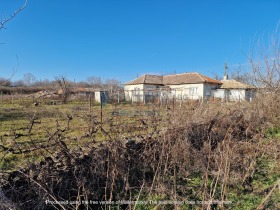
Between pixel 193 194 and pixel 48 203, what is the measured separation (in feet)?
7.68

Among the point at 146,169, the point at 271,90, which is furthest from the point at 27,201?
the point at 271,90

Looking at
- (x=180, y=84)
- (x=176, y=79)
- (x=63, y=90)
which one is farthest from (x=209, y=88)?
(x=63, y=90)

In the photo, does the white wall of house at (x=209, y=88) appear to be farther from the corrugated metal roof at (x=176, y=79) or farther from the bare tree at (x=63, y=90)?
the bare tree at (x=63, y=90)

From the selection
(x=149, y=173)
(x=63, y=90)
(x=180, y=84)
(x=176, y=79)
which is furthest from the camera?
(x=176, y=79)

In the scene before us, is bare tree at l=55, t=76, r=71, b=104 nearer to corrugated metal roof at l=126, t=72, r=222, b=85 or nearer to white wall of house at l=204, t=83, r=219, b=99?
corrugated metal roof at l=126, t=72, r=222, b=85

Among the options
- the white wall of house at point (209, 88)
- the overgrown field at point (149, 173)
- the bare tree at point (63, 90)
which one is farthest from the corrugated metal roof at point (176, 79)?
the overgrown field at point (149, 173)

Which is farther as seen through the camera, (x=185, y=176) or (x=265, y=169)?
(x=265, y=169)

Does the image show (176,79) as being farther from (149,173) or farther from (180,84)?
(149,173)

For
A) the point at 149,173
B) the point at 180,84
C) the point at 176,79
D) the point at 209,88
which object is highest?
the point at 176,79

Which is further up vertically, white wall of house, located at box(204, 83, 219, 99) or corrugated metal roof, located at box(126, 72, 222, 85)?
corrugated metal roof, located at box(126, 72, 222, 85)

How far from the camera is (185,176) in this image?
4012 mm

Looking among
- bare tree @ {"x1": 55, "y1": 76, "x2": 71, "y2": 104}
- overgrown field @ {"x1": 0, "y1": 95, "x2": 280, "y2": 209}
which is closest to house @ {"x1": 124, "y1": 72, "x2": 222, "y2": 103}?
bare tree @ {"x1": 55, "y1": 76, "x2": 71, "y2": 104}

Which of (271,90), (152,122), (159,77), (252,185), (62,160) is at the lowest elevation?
(252,185)

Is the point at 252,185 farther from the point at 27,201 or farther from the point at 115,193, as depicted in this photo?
the point at 27,201
